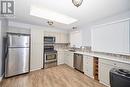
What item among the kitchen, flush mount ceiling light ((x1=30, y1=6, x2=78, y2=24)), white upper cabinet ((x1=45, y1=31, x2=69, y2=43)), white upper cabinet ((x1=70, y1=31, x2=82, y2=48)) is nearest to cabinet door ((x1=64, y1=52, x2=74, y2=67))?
the kitchen

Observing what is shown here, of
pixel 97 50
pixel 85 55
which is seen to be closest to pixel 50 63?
pixel 85 55

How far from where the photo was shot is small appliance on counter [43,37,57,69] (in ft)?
14.7

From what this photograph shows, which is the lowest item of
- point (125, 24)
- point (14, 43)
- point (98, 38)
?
point (14, 43)

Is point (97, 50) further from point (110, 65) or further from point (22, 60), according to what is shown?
point (22, 60)

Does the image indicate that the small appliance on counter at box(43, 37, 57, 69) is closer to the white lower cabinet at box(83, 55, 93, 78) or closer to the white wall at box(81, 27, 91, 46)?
the white wall at box(81, 27, 91, 46)

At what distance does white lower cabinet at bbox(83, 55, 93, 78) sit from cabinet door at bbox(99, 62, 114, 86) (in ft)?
1.55

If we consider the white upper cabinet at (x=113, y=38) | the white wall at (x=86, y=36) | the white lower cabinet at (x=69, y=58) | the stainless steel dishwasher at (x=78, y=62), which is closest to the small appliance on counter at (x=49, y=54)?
the white lower cabinet at (x=69, y=58)

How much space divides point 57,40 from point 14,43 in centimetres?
257

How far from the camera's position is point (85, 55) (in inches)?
142

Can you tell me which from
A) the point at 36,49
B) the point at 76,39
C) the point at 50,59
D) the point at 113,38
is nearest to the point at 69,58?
the point at 50,59

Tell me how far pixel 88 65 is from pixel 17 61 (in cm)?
288

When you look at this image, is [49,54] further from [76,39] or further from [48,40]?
[76,39]

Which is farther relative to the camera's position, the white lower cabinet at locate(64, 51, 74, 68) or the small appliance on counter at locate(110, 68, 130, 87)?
the white lower cabinet at locate(64, 51, 74, 68)

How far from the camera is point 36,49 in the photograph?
4129 millimetres
